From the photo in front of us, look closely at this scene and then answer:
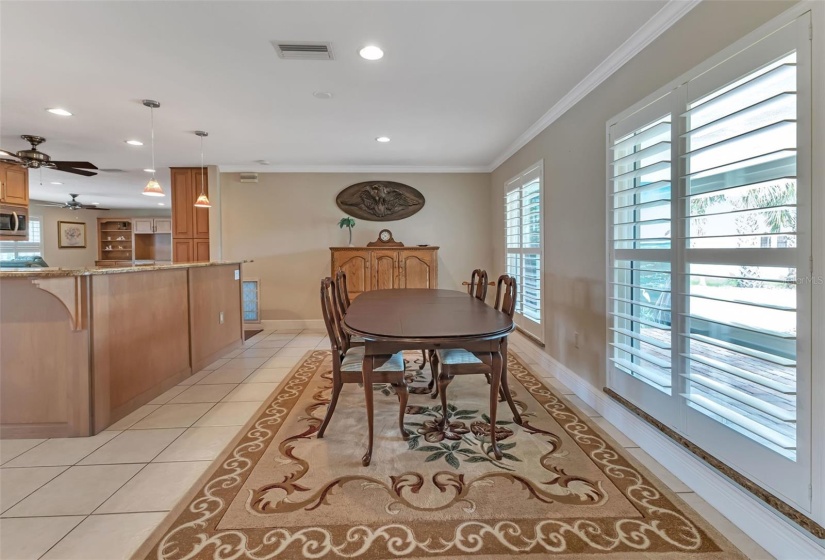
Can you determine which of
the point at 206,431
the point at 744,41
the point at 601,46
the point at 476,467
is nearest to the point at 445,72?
the point at 601,46

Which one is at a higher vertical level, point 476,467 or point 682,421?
point 682,421

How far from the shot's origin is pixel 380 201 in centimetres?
543

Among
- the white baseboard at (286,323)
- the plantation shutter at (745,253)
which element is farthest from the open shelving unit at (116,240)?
the plantation shutter at (745,253)

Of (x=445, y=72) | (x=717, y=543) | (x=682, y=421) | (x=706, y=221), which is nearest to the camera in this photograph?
(x=717, y=543)

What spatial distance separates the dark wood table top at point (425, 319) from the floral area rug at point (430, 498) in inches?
28.1

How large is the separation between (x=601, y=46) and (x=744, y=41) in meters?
0.93

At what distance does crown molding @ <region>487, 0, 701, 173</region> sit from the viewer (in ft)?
6.03

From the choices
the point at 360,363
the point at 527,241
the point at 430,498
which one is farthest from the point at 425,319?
the point at 527,241

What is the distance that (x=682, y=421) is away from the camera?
70.9 inches

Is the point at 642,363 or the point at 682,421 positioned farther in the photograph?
the point at 642,363

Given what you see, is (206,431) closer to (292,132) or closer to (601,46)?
(292,132)

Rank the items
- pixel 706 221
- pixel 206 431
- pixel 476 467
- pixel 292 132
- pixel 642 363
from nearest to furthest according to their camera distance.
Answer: pixel 706 221 → pixel 476 467 → pixel 642 363 → pixel 206 431 → pixel 292 132

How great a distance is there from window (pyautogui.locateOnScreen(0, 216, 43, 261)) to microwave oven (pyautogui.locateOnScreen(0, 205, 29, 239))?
4.01 m

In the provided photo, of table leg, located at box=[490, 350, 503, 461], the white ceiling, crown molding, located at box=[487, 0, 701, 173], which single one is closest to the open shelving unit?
the white ceiling
